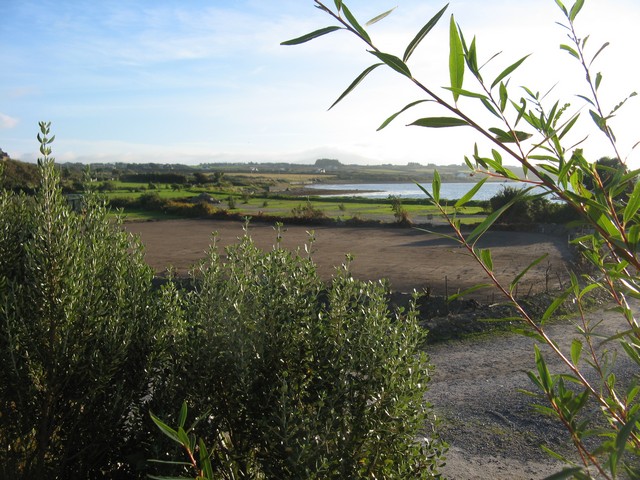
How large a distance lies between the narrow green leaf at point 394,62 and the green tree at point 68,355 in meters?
2.84

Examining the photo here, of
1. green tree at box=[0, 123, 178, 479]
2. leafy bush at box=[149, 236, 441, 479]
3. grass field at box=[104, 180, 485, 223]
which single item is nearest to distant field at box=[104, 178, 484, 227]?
grass field at box=[104, 180, 485, 223]

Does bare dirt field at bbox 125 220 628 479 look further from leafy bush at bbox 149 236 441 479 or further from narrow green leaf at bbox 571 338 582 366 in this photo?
leafy bush at bbox 149 236 441 479

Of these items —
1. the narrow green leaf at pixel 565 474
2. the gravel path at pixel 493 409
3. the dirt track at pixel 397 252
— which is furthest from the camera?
the dirt track at pixel 397 252

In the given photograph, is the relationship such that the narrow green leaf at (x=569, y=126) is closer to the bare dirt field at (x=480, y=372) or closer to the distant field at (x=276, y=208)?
the bare dirt field at (x=480, y=372)

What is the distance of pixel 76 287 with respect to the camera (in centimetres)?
329

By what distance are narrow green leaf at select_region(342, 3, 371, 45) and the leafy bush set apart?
204cm

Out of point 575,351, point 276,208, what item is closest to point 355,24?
point 575,351

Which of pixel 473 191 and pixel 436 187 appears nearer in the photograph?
pixel 473 191

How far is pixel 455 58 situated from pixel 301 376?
2492mm

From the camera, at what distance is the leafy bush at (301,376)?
296cm

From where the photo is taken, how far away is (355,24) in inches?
36.8

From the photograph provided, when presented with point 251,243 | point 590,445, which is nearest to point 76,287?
point 251,243

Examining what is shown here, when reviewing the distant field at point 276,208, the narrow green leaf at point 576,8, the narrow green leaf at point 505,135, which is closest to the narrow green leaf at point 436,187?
the narrow green leaf at point 505,135

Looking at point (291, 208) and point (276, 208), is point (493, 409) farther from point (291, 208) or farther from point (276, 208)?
point (291, 208)
